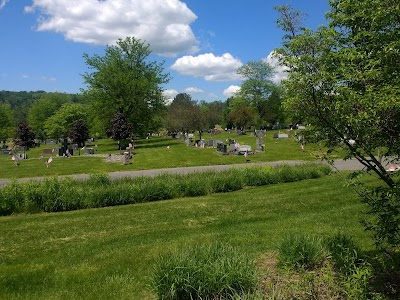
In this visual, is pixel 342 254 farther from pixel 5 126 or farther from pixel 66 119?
pixel 5 126

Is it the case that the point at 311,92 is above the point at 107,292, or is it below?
above

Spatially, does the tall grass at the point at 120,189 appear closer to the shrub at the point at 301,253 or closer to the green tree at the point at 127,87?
the shrub at the point at 301,253

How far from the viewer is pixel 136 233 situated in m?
8.85

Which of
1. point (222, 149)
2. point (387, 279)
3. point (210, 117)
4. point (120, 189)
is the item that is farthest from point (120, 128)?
point (387, 279)

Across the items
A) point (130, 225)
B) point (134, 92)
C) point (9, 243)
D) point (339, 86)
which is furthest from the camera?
point (134, 92)

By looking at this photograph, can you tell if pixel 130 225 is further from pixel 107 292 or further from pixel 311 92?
pixel 311 92

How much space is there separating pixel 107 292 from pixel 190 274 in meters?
1.49

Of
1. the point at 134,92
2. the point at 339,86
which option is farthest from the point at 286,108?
the point at 134,92

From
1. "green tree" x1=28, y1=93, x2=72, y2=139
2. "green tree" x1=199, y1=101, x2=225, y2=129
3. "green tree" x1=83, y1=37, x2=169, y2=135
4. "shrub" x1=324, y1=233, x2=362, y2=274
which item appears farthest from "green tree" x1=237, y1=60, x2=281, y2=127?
"shrub" x1=324, y1=233, x2=362, y2=274

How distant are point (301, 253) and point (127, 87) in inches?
1807

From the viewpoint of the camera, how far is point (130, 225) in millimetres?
9695

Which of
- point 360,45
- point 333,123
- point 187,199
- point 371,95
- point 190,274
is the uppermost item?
point 360,45

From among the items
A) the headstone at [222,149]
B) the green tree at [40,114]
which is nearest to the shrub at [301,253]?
the headstone at [222,149]

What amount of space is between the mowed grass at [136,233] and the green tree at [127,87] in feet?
125
